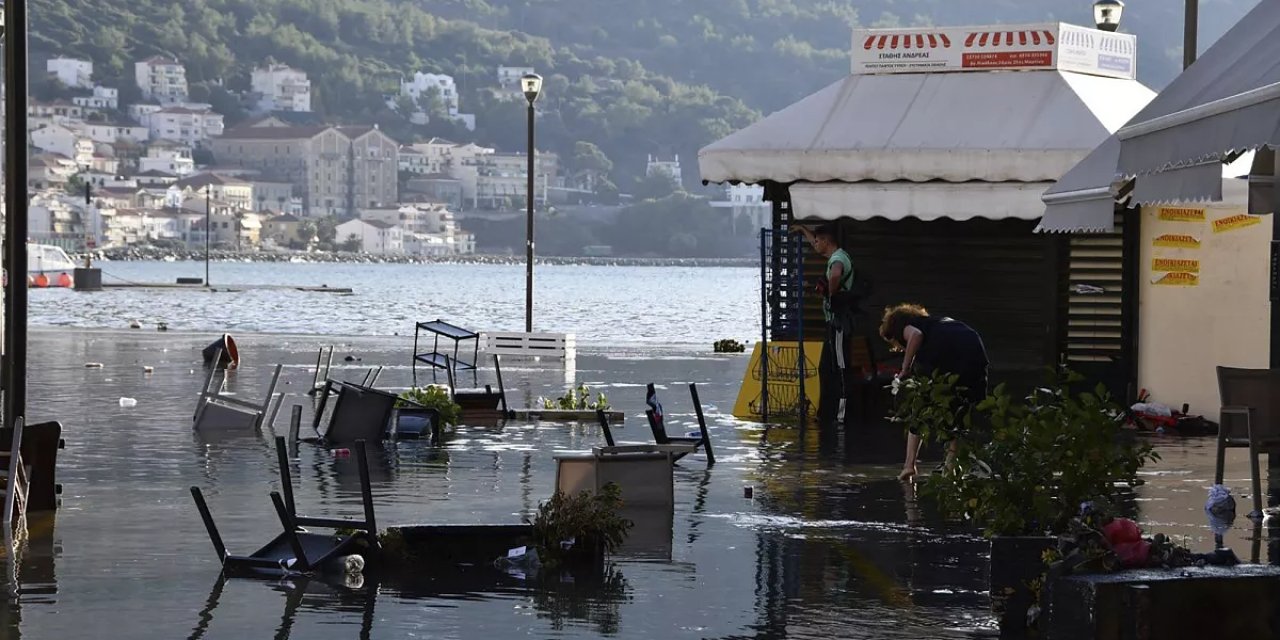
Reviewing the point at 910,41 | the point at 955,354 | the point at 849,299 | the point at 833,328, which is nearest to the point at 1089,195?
the point at 955,354

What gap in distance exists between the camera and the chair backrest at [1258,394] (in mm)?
11883

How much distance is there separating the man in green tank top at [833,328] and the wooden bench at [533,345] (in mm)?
12438

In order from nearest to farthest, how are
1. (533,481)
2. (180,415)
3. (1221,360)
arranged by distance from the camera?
(533,481) < (1221,360) < (180,415)

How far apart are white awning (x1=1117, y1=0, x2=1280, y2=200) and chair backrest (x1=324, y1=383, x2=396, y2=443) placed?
8.00m

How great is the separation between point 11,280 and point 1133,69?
42.1 feet

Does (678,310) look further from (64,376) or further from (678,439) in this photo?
(678,439)

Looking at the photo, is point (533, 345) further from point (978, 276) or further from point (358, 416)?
point (358, 416)

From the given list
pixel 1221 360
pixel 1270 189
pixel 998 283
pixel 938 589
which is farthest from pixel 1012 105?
pixel 938 589

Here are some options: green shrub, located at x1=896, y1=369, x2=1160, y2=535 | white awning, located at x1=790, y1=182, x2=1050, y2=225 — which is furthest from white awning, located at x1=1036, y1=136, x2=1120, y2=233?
white awning, located at x1=790, y1=182, x2=1050, y2=225

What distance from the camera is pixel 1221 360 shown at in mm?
18828

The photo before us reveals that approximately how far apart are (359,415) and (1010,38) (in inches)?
320

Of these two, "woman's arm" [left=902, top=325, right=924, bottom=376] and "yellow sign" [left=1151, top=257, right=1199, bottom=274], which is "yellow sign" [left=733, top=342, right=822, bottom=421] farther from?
"woman's arm" [left=902, top=325, right=924, bottom=376]

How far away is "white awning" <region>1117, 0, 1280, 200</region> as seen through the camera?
749 centimetres

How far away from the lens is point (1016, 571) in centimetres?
874
